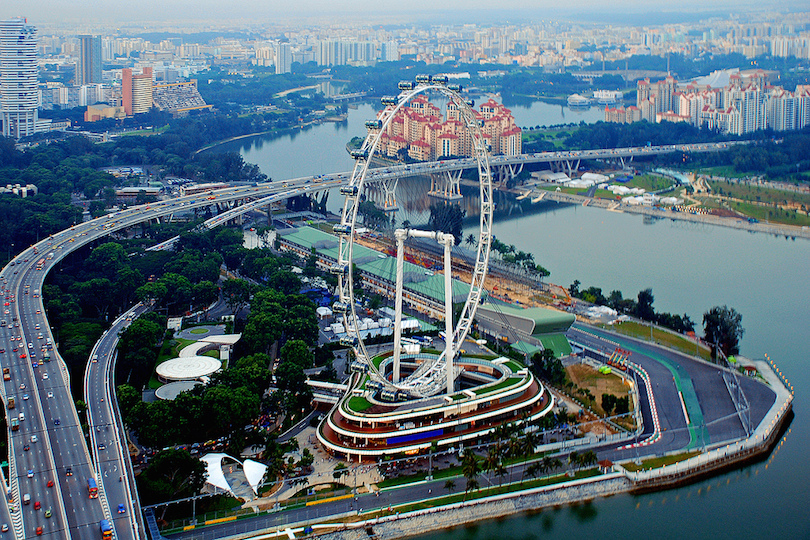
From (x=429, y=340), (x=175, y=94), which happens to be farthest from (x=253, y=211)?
(x=175, y=94)

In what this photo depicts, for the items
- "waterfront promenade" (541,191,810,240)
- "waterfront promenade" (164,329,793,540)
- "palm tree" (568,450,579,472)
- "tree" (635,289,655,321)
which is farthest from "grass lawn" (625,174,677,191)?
"palm tree" (568,450,579,472)

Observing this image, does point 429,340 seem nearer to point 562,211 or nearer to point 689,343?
point 689,343

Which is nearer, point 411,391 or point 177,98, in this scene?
point 411,391

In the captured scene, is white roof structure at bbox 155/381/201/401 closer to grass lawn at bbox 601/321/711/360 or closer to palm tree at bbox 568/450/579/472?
palm tree at bbox 568/450/579/472

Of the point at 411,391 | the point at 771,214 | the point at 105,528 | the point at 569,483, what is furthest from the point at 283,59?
the point at 105,528

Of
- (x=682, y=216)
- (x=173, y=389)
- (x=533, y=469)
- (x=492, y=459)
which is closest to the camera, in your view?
(x=492, y=459)

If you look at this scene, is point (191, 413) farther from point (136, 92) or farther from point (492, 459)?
point (136, 92)
